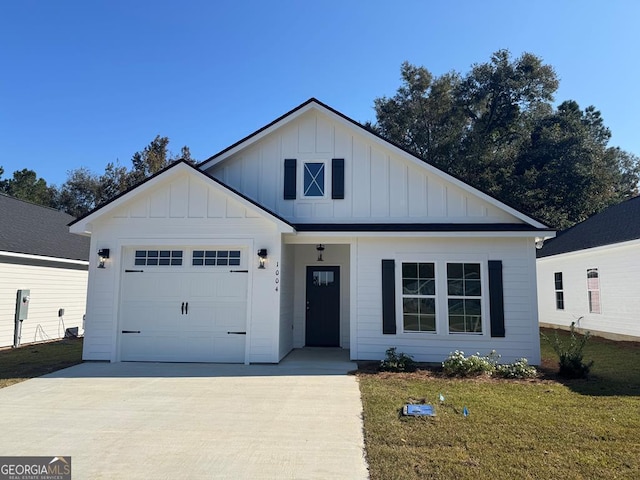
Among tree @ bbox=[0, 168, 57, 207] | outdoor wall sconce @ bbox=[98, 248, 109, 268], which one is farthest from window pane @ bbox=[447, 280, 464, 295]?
tree @ bbox=[0, 168, 57, 207]

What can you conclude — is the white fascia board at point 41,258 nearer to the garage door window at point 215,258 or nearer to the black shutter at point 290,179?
the garage door window at point 215,258

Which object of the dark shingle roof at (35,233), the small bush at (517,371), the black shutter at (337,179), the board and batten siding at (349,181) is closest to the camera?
the small bush at (517,371)

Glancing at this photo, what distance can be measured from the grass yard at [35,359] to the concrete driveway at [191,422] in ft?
2.23

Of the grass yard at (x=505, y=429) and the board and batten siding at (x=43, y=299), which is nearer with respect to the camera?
the grass yard at (x=505, y=429)

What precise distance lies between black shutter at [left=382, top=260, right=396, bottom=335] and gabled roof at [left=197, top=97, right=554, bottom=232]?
248cm

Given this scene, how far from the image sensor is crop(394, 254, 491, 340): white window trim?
9.14 meters

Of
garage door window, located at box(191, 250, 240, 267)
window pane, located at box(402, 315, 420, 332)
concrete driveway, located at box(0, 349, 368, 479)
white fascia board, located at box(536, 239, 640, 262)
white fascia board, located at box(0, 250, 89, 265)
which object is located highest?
white fascia board, located at box(536, 239, 640, 262)

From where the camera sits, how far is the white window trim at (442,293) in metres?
9.14

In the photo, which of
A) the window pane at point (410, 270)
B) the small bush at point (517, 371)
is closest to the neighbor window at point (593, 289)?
the small bush at point (517, 371)

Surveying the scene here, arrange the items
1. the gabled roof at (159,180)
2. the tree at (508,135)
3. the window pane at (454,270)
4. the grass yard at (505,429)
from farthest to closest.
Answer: the tree at (508,135) < the window pane at (454,270) < the gabled roof at (159,180) < the grass yard at (505,429)

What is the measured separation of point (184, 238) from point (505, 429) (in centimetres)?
710

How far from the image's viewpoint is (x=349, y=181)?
33.4 ft

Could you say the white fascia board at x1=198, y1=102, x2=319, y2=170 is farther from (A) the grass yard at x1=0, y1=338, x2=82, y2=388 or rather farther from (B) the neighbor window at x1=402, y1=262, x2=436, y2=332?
(A) the grass yard at x1=0, y1=338, x2=82, y2=388

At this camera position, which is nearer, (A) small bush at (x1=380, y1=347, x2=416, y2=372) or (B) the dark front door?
(A) small bush at (x1=380, y1=347, x2=416, y2=372)
